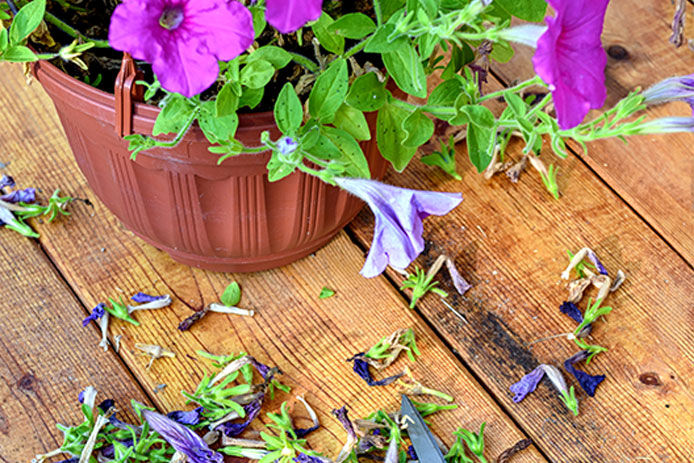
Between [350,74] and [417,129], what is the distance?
85mm

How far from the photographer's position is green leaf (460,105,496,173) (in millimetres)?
589

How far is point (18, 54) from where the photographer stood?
1.89 ft

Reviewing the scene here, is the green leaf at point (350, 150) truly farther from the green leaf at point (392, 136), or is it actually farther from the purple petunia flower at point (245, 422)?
the purple petunia flower at point (245, 422)

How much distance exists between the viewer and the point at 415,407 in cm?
75

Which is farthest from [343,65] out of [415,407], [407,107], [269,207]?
[415,407]

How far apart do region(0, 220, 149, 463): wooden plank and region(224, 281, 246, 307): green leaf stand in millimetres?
117

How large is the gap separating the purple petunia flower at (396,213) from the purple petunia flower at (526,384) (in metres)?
0.27

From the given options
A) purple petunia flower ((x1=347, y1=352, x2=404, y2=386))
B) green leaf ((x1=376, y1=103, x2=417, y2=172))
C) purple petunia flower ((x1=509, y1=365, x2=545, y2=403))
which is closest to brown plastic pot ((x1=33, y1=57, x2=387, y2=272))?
green leaf ((x1=376, y1=103, x2=417, y2=172))

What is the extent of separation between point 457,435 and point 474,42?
0.35 metres

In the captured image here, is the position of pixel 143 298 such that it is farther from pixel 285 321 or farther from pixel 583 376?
pixel 583 376

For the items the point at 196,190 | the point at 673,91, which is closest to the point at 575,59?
the point at 673,91

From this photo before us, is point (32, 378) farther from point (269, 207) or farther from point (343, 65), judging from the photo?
point (343, 65)

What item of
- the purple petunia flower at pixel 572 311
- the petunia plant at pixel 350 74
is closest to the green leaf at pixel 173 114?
the petunia plant at pixel 350 74

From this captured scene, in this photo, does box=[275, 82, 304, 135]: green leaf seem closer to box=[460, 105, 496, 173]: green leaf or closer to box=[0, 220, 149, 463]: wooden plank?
box=[460, 105, 496, 173]: green leaf
